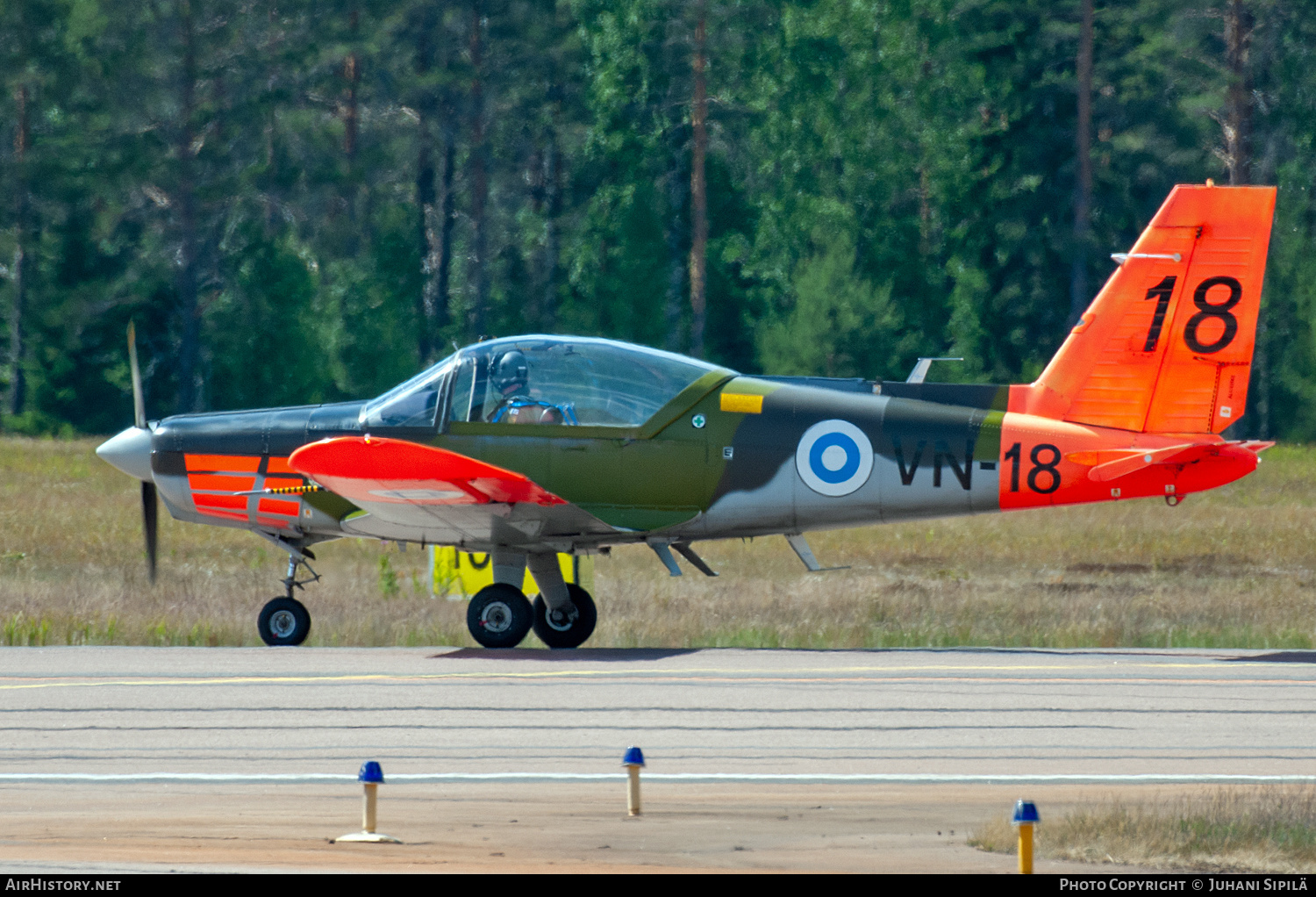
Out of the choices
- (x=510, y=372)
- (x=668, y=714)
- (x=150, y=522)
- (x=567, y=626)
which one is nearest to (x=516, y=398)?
(x=510, y=372)

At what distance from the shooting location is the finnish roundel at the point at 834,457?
14.6 meters

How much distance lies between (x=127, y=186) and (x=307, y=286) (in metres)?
5.89

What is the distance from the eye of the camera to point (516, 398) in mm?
15086

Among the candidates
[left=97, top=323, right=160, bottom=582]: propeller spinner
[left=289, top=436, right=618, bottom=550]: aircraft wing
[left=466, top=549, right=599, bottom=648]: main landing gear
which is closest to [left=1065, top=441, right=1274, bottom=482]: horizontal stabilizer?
[left=289, top=436, right=618, bottom=550]: aircraft wing

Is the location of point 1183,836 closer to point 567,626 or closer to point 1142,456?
point 1142,456

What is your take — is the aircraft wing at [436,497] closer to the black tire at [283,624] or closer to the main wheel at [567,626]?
the main wheel at [567,626]

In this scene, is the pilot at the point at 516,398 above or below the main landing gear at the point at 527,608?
above

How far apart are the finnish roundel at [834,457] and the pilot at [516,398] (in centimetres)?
207

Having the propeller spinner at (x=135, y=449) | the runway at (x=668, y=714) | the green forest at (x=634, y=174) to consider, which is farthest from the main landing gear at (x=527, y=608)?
the green forest at (x=634, y=174)

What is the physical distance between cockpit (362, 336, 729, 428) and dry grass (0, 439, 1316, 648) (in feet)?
7.43

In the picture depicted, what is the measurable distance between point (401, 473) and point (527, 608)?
1.75 m

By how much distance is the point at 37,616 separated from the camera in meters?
17.4

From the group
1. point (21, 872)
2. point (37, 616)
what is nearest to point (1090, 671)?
point (21, 872)
